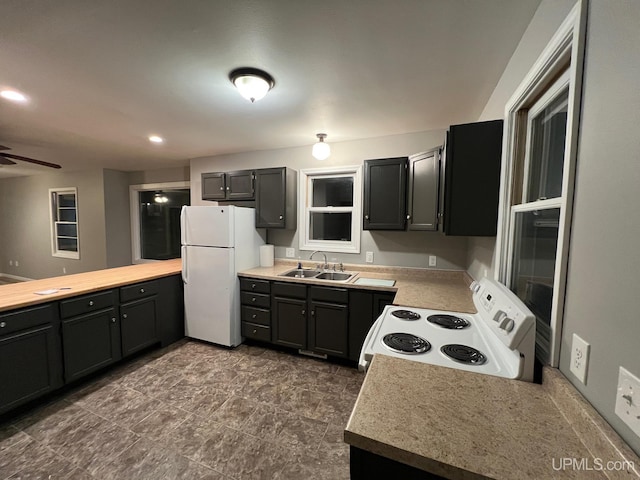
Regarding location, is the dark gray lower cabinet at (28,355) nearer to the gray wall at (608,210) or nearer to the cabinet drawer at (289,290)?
the cabinet drawer at (289,290)

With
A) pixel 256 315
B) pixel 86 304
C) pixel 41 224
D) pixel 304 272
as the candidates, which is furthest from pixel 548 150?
pixel 41 224

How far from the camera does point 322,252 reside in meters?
3.44

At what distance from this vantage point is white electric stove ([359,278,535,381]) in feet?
3.32

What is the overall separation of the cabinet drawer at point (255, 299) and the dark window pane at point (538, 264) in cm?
235

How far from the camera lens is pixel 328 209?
3.44 m

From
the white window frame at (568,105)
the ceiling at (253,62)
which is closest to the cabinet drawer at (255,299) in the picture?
the ceiling at (253,62)

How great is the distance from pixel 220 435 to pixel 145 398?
85 centimetres

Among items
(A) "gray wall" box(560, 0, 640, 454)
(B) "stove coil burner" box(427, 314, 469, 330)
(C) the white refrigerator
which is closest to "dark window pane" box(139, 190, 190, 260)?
(C) the white refrigerator

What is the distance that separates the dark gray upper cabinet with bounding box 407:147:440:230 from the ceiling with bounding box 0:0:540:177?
0.45m

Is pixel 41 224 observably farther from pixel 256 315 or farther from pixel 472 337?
pixel 472 337

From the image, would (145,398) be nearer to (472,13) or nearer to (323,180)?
(323,180)

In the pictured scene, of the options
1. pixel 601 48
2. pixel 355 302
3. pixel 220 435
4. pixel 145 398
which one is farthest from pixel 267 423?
pixel 601 48

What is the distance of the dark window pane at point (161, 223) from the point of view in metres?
4.90

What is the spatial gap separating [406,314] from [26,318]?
2786mm
